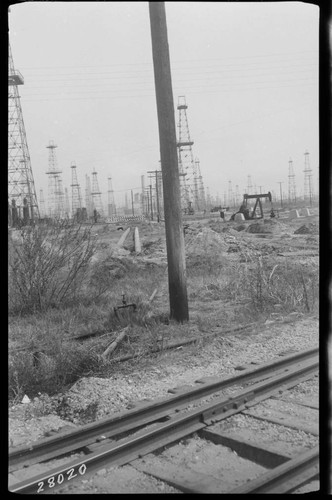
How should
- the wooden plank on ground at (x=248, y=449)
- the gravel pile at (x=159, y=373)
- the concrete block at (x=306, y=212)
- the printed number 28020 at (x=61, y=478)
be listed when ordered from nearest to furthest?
the printed number 28020 at (x=61, y=478)
the wooden plank on ground at (x=248, y=449)
the gravel pile at (x=159, y=373)
the concrete block at (x=306, y=212)

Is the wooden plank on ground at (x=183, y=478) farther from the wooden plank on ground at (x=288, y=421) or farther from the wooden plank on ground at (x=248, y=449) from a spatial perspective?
the wooden plank on ground at (x=288, y=421)

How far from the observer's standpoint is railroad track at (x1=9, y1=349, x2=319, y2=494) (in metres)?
3.55

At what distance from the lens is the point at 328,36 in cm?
283

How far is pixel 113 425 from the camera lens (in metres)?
4.56

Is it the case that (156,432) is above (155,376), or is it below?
above

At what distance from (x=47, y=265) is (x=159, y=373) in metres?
3.51

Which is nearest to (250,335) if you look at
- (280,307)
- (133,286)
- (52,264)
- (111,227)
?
(280,307)

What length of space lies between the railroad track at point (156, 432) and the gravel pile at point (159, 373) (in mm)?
417

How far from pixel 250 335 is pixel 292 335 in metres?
0.69

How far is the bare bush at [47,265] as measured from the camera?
8523 mm

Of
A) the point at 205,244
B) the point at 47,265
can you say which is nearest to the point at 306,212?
the point at 205,244

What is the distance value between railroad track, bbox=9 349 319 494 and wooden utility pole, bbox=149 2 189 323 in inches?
114

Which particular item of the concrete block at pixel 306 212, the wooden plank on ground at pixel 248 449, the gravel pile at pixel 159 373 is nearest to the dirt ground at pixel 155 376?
the gravel pile at pixel 159 373

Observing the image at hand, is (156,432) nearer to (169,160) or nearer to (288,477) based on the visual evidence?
(288,477)
